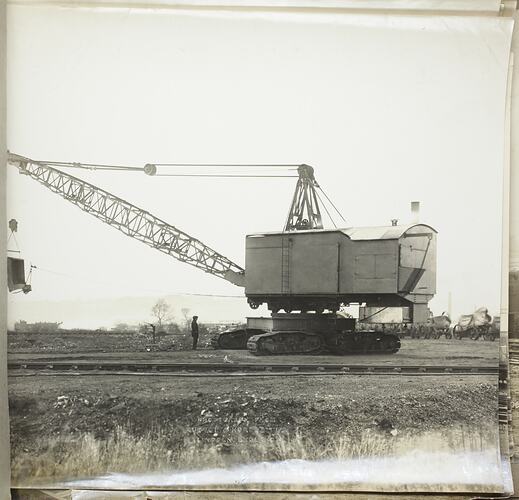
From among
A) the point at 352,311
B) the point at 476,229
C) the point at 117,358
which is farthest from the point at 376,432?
the point at 117,358

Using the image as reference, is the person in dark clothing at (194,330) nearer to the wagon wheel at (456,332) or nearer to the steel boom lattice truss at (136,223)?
the steel boom lattice truss at (136,223)

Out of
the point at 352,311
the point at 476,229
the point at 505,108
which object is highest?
the point at 505,108

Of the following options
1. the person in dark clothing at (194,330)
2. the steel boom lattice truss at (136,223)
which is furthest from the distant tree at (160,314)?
the steel boom lattice truss at (136,223)

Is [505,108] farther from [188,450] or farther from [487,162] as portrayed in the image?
[188,450]

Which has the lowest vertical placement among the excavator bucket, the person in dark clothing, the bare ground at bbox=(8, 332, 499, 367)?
the bare ground at bbox=(8, 332, 499, 367)

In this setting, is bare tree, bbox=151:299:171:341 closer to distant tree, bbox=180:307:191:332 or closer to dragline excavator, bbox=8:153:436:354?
distant tree, bbox=180:307:191:332

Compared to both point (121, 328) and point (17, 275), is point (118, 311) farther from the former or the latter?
point (17, 275)

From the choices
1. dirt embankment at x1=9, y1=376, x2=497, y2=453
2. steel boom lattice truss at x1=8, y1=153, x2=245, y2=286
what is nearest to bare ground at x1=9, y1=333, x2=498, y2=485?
dirt embankment at x1=9, y1=376, x2=497, y2=453

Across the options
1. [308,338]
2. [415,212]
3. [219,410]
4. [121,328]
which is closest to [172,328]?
[121,328]
